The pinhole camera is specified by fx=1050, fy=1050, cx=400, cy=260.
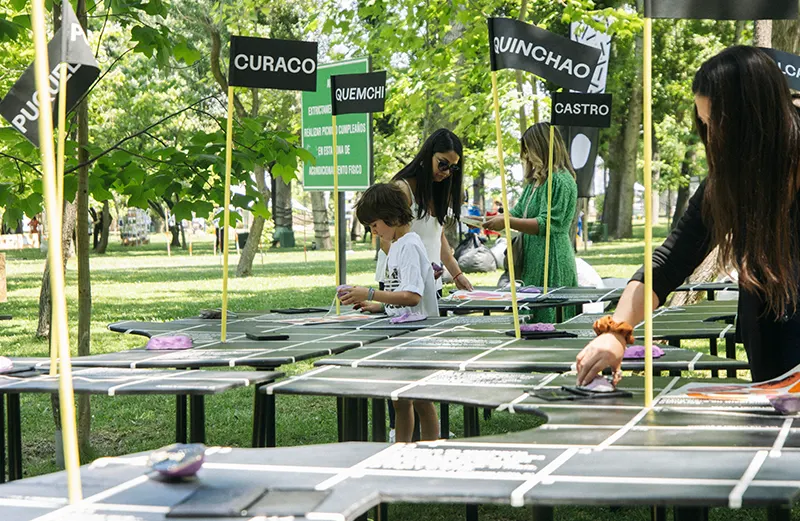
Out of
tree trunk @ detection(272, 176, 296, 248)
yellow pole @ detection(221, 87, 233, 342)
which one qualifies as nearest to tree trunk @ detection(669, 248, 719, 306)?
yellow pole @ detection(221, 87, 233, 342)

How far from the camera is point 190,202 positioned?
5.59m

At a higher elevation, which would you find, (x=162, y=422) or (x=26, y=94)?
(x=26, y=94)

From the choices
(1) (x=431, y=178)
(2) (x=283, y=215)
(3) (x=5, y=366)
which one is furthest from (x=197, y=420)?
(2) (x=283, y=215)

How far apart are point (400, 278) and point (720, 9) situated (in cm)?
264

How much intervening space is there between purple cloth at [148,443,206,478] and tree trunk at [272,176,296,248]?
1715 inches

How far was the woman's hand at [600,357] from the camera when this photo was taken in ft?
9.09

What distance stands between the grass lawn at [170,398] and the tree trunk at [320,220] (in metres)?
11.8

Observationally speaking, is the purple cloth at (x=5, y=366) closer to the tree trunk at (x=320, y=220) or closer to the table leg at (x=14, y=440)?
the table leg at (x=14, y=440)

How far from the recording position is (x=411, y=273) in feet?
16.5

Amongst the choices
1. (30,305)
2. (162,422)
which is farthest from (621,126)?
(162,422)

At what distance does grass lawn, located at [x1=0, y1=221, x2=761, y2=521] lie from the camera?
6.38 metres

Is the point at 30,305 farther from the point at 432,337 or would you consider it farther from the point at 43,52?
the point at 43,52

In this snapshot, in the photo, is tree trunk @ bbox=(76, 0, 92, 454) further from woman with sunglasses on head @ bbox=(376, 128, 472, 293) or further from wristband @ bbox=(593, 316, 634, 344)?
wristband @ bbox=(593, 316, 634, 344)

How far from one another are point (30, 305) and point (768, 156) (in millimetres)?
15754
